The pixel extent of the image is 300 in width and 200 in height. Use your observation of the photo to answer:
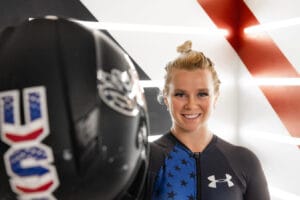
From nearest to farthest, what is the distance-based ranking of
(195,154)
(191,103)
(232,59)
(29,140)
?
(29,140) → (191,103) → (195,154) → (232,59)

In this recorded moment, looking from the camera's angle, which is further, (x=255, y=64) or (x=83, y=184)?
(x=255, y=64)

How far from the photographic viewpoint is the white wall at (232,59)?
1.37m

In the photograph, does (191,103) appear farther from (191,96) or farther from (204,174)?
(204,174)

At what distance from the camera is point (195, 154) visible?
89 centimetres

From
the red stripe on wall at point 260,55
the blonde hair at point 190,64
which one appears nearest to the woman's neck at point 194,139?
the blonde hair at point 190,64

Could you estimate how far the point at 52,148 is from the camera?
376 millimetres

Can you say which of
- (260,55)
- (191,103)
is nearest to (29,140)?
(191,103)

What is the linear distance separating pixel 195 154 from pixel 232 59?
885mm

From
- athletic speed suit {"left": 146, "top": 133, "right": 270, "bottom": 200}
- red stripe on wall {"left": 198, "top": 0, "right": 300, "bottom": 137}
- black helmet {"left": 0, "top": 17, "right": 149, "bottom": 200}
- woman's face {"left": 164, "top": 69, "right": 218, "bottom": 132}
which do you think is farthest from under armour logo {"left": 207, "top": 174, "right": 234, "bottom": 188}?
red stripe on wall {"left": 198, "top": 0, "right": 300, "bottom": 137}

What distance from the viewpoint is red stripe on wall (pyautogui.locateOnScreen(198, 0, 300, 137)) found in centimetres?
138

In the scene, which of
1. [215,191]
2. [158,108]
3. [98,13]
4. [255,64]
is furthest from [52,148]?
[255,64]

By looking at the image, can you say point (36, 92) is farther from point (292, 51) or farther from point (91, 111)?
point (292, 51)

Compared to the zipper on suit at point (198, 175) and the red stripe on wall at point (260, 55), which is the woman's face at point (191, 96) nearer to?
the zipper on suit at point (198, 175)

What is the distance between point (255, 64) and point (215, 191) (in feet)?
2.93
